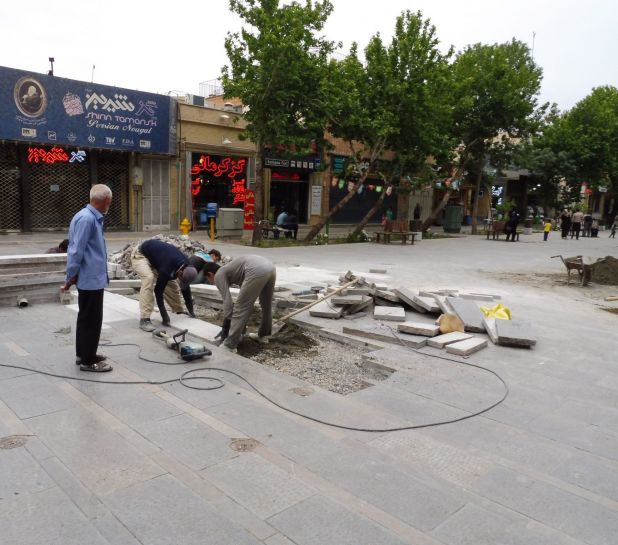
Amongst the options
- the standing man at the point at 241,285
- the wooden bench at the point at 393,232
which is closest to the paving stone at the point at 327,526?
the standing man at the point at 241,285

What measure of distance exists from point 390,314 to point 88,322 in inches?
171

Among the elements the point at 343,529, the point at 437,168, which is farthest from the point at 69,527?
the point at 437,168

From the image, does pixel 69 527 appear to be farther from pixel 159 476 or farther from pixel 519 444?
pixel 519 444

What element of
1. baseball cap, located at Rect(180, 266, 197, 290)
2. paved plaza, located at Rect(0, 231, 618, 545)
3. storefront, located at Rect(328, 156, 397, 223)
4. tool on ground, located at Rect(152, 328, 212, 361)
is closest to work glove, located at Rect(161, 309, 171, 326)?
paved plaza, located at Rect(0, 231, 618, 545)

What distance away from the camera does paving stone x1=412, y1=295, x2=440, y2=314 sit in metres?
8.30

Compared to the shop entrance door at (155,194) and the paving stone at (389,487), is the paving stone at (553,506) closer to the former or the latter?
the paving stone at (389,487)

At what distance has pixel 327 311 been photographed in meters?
8.05

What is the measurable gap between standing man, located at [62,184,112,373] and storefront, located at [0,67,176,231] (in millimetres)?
13942

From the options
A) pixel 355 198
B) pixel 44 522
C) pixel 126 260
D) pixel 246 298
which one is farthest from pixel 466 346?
pixel 355 198

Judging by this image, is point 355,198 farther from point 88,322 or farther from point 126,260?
point 88,322

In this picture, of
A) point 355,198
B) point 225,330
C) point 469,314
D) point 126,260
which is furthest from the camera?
point 355,198

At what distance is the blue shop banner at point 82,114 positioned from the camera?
653 inches

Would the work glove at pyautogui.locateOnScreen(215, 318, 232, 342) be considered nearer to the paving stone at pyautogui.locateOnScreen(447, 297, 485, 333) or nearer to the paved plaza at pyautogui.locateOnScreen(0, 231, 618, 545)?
the paved plaza at pyautogui.locateOnScreen(0, 231, 618, 545)

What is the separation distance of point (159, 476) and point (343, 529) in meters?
1.26
